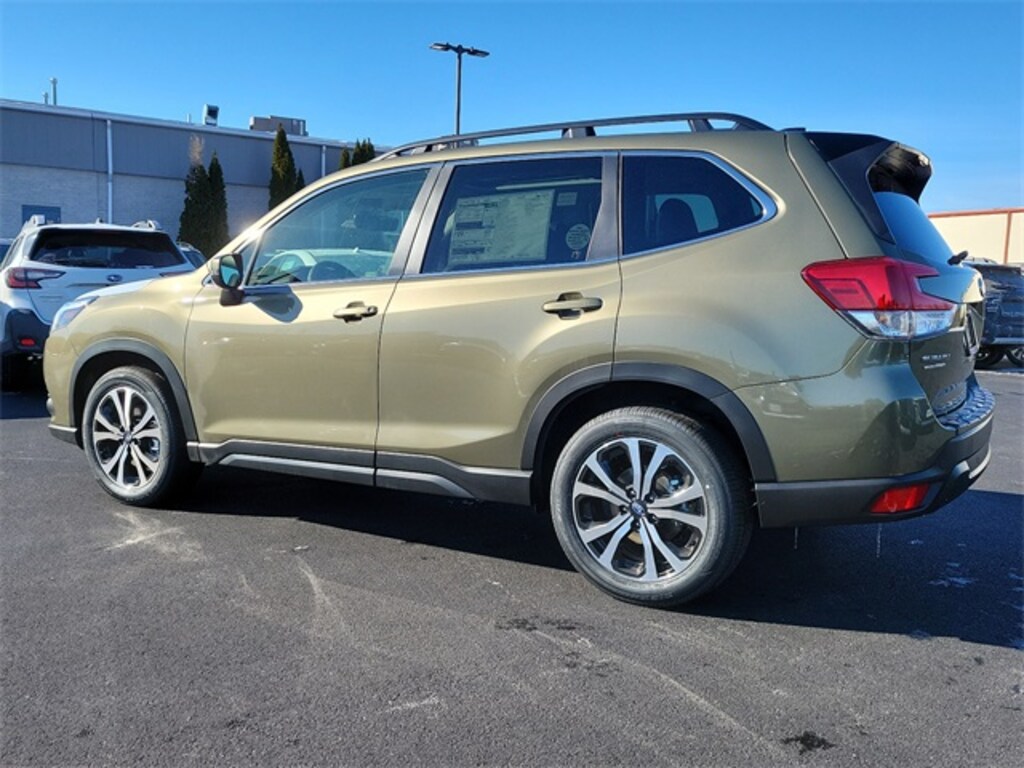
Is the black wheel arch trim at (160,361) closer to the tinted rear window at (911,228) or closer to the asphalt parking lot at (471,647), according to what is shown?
the asphalt parking lot at (471,647)

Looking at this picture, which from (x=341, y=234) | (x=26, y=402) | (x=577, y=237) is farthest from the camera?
(x=26, y=402)

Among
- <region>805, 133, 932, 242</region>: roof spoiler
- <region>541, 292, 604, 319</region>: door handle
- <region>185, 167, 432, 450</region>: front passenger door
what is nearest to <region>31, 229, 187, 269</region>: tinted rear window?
<region>185, 167, 432, 450</region>: front passenger door

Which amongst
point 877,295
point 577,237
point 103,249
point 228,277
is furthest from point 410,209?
point 103,249

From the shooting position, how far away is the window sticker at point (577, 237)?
357cm

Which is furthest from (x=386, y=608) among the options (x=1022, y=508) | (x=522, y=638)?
(x=1022, y=508)

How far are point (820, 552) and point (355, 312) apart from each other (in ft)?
8.27

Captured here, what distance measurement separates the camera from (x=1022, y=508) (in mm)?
5062

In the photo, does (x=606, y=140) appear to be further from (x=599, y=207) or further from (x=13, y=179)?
(x=13, y=179)

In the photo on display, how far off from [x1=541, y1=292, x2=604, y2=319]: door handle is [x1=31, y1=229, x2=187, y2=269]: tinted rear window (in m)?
6.55

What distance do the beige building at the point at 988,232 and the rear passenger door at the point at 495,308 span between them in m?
21.3

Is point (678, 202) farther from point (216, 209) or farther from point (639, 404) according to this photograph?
point (216, 209)

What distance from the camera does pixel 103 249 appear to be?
860 cm

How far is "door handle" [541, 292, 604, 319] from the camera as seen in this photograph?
134 inches

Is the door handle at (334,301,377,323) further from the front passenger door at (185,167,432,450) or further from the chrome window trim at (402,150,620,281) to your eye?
the chrome window trim at (402,150,620,281)
